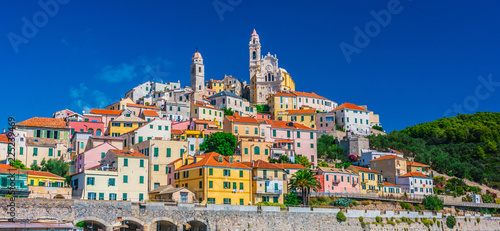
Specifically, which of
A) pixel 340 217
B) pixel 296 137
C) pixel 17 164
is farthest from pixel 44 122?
pixel 340 217

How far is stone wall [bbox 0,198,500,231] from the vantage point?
42.5m

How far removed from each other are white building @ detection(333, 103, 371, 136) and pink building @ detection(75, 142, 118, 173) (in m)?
54.2

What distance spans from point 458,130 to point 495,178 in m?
19.0

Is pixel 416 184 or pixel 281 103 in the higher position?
pixel 281 103

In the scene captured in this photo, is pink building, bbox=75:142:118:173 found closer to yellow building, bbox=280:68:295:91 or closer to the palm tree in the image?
the palm tree

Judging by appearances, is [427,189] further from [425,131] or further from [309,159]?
[425,131]

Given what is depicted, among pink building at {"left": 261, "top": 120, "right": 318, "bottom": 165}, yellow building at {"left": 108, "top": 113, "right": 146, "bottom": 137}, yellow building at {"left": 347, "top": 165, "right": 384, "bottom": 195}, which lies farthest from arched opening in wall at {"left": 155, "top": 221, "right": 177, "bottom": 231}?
pink building at {"left": 261, "top": 120, "right": 318, "bottom": 165}

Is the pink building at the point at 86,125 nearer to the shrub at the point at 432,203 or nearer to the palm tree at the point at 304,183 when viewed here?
the palm tree at the point at 304,183

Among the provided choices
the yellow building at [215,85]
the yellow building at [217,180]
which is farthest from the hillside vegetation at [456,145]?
the yellow building at [215,85]

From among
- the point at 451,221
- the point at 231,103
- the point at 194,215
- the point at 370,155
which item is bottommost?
the point at 451,221

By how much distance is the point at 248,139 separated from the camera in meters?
76.7

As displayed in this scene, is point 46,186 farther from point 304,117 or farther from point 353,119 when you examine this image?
point 353,119

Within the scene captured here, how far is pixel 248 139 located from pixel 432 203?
1044 inches

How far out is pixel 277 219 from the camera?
53.2 m
